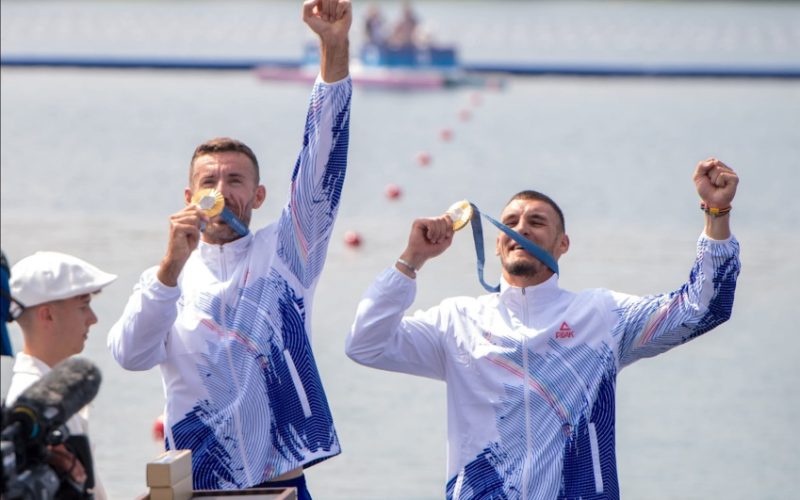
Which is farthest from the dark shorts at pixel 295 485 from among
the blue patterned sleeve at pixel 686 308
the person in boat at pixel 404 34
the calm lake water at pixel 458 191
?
the person in boat at pixel 404 34

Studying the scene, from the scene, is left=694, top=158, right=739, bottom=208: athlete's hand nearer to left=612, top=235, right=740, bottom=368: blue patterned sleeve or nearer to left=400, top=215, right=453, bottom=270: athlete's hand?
left=612, top=235, right=740, bottom=368: blue patterned sleeve

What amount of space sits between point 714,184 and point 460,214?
22.4 inches

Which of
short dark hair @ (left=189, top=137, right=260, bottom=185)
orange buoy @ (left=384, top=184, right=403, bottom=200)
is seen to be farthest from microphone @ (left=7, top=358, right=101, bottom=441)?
orange buoy @ (left=384, top=184, right=403, bottom=200)

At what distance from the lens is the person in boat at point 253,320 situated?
10.9 ft

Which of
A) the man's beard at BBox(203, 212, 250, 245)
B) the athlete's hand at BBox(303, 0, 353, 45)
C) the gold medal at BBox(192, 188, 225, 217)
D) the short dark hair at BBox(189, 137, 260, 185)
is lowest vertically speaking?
the man's beard at BBox(203, 212, 250, 245)

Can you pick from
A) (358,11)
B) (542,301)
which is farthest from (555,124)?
(358,11)

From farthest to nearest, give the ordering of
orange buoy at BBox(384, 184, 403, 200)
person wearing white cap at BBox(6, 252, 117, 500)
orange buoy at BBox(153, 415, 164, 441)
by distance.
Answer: orange buoy at BBox(384, 184, 403, 200) → orange buoy at BBox(153, 415, 164, 441) → person wearing white cap at BBox(6, 252, 117, 500)

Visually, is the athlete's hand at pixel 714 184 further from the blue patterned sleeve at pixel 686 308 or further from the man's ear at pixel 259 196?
the man's ear at pixel 259 196

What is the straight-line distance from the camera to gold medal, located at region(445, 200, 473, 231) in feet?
10.8

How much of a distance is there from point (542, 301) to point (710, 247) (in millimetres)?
402

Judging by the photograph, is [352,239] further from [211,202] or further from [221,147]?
[211,202]

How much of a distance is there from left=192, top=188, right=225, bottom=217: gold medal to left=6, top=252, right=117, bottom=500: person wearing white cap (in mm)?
353

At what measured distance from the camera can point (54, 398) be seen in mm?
2375

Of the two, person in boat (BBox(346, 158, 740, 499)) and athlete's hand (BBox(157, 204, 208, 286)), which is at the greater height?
athlete's hand (BBox(157, 204, 208, 286))
